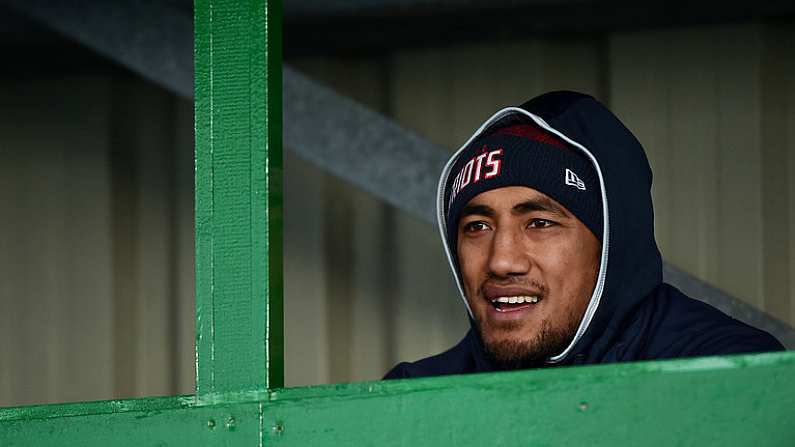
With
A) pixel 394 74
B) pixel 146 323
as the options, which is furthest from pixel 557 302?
pixel 146 323

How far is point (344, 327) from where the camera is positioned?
191 inches

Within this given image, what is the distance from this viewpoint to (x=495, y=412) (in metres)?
1.54

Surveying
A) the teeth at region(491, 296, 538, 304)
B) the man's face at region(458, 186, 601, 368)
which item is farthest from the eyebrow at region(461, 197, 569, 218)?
the teeth at region(491, 296, 538, 304)

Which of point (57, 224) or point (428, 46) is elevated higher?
point (428, 46)

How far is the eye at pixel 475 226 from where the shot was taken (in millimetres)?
2492

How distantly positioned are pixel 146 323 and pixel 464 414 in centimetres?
363

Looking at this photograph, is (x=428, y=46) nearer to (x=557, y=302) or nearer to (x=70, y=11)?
(x=70, y=11)

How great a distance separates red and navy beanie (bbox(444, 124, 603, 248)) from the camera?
2404 millimetres

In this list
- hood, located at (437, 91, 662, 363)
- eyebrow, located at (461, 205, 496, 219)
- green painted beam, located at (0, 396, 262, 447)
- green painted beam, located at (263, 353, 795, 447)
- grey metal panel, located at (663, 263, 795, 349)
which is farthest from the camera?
grey metal panel, located at (663, 263, 795, 349)

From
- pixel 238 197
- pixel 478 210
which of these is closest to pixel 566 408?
pixel 238 197

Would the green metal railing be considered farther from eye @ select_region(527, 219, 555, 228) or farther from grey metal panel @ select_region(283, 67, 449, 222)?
grey metal panel @ select_region(283, 67, 449, 222)

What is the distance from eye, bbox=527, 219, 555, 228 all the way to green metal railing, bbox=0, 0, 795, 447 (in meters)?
0.81

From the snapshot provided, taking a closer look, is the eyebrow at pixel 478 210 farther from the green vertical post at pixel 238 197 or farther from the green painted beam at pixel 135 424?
the green painted beam at pixel 135 424

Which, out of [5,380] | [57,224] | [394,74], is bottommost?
[5,380]
